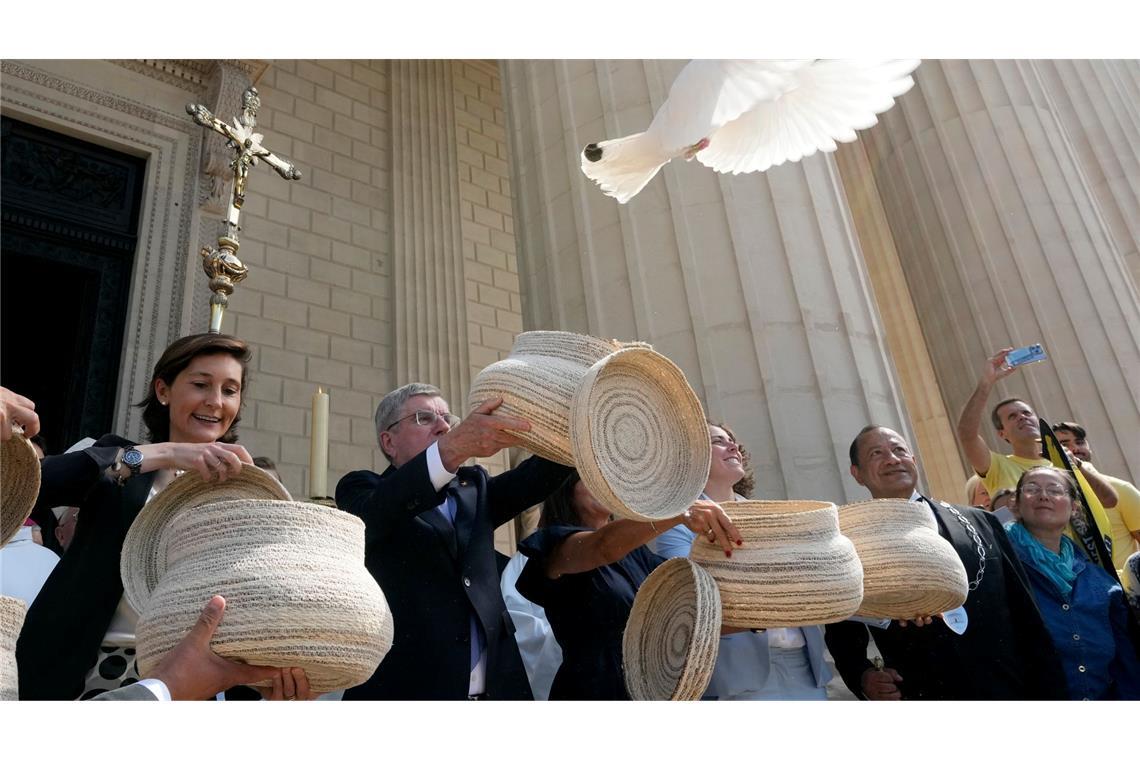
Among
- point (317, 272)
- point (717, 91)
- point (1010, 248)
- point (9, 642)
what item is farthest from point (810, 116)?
point (317, 272)

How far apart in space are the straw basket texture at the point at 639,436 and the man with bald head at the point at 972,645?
113 cm

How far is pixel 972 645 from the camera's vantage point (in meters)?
3.15

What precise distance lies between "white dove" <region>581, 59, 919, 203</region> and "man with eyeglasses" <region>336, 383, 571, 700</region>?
4.46ft

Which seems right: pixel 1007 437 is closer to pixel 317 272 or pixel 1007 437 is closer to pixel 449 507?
pixel 449 507

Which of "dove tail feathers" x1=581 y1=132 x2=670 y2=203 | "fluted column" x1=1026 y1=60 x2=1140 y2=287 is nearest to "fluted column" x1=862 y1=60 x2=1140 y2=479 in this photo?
"fluted column" x1=1026 y1=60 x2=1140 y2=287

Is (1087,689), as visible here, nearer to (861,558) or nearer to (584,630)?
(861,558)

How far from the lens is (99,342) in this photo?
6867 mm

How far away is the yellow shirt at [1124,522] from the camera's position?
16.0 feet

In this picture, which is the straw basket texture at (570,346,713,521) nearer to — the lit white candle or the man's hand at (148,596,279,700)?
the man's hand at (148,596,279,700)

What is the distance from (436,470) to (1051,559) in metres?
2.57

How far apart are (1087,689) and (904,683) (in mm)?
703

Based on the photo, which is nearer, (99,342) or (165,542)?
(165,542)

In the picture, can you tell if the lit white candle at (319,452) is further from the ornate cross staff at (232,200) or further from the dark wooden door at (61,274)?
the dark wooden door at (61,274)
